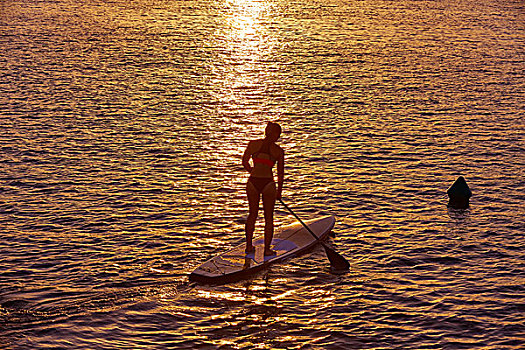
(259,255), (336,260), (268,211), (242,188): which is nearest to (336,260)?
(336,260)

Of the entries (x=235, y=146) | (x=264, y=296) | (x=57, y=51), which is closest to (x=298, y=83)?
(x=235, y=146)

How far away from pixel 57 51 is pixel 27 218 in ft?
82.3

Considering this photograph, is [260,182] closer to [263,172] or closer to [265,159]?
[263,172]

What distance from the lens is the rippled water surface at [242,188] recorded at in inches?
583

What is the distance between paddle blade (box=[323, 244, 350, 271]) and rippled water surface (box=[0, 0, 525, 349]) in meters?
0.28

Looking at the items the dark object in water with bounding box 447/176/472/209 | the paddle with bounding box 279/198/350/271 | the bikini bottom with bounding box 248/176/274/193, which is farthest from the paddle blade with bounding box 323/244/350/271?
the dark object in water with bounding box 447/176/472/209

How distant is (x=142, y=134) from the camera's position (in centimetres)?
2733

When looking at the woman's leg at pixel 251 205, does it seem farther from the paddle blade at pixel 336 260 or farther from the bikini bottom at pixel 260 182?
the paddle blade at pixel 336 260

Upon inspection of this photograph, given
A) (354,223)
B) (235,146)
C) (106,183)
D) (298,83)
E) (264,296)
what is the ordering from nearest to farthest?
(264,296)
(354,223)
(106,183)
(235,146)
(298,83)

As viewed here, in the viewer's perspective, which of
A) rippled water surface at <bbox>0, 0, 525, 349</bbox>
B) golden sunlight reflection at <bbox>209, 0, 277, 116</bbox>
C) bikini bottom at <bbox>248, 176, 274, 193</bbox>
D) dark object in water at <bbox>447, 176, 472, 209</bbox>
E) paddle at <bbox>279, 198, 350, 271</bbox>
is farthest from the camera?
golden sunlight reflection at <bbox>209, 0, 277, 116</bbox>

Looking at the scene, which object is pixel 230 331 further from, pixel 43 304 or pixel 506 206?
pixel 506 206

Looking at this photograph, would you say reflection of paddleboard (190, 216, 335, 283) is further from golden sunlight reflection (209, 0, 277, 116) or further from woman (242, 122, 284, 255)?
golden sunlight reflection (209, 0, 277, 116)

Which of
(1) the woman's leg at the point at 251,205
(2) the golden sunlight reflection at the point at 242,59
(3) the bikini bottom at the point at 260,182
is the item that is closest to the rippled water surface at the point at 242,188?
(2) the golden sunlight reflection at the point at 242,59

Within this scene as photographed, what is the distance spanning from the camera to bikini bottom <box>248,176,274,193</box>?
54.6 feet
